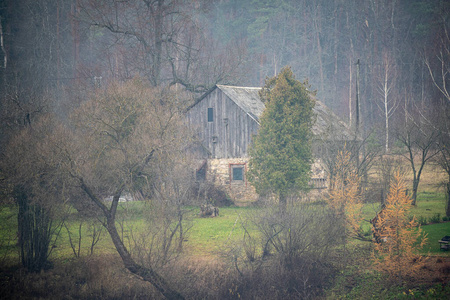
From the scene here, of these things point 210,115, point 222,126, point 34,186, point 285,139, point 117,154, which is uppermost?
point 210,115

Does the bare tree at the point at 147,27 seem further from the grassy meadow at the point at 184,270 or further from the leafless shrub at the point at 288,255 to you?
the leafless shrub at the point at 288,255

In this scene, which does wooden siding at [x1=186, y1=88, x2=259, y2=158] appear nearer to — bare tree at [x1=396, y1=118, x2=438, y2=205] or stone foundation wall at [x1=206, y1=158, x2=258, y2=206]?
stone foundation wall at [x1=206, y1=158, x2=258, y2=206]

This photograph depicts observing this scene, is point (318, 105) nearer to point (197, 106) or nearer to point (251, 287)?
point (197, 106)

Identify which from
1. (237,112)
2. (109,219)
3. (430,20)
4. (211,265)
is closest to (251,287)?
(211,265)

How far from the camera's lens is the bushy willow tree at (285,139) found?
18.2m

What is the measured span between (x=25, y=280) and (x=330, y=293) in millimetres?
9407

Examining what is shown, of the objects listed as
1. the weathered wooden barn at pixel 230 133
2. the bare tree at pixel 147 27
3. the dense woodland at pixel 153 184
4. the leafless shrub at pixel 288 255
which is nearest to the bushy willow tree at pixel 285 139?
the dense woodland at pixel 153 184

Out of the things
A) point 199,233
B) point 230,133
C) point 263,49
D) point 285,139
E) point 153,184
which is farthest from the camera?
point 263,49

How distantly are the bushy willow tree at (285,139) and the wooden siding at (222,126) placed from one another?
5041 millimetres

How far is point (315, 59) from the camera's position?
176 ft

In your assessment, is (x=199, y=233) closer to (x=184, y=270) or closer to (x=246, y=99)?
(x=184, y=270)

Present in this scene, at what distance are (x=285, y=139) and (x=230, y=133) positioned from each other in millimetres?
6941

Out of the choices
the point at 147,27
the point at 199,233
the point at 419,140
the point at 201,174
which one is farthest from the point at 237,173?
the point at 147,27

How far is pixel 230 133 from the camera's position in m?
24.9
